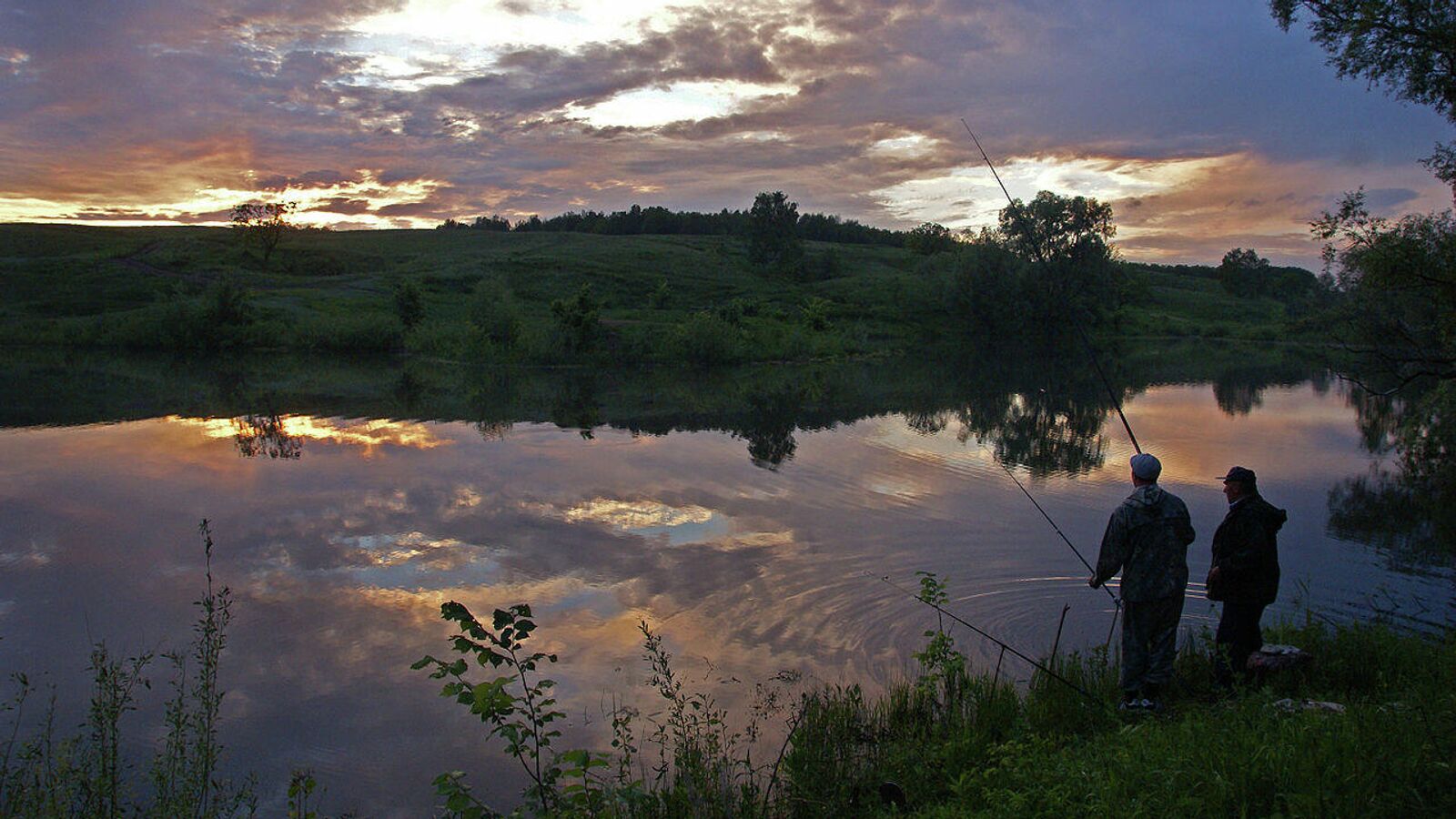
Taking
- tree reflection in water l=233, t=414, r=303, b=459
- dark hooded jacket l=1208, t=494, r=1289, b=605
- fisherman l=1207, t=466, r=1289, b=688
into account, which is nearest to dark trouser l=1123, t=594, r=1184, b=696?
fisherman l=1207, t=466, r=1289, b=688

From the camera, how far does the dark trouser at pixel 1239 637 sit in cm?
752

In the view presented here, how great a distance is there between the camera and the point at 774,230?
10325cm

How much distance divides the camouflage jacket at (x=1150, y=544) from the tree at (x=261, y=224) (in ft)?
333

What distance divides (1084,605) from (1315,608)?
108 inches

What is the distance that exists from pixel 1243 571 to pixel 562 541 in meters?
9.71

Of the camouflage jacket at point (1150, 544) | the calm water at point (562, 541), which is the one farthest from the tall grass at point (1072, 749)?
the calm water at point (562, 541)

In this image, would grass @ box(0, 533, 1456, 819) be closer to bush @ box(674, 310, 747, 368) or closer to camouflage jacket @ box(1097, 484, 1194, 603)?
camouflage jacket @ box(1097, 484, 1194, 603)

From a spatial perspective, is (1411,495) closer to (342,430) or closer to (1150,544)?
(1150,544)

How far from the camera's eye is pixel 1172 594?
23.6ft

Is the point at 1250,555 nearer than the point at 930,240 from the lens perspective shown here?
Yes

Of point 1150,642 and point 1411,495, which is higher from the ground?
point 1150,642

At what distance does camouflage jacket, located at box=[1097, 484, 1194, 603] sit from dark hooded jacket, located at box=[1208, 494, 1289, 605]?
1.93 ft

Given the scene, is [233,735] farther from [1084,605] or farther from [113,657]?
[1084,605]

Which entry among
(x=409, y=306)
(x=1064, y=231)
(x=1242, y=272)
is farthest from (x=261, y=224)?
(x=1242, y=272)
